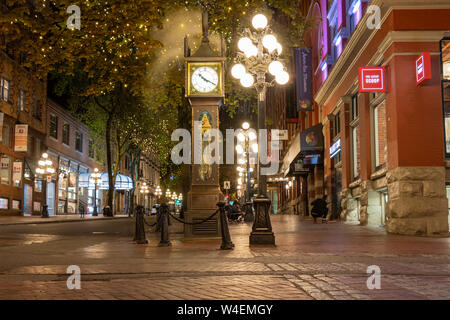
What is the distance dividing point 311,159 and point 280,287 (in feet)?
93.0

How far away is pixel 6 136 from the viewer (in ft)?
114

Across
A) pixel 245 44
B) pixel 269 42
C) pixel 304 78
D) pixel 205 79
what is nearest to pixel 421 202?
pixel 269 42

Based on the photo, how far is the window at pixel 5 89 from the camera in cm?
3394

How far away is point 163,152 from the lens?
33.8 meters

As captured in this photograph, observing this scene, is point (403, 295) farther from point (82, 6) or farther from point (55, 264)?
point (82, 6)

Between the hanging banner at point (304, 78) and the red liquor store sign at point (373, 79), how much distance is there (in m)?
15.0

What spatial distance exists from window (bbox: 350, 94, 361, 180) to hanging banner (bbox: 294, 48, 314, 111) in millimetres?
8878

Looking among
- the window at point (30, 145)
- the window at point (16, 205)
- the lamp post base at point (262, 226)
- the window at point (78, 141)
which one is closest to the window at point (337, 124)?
the lamp post base at point (262, 226)

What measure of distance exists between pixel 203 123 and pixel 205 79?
3.80 ft

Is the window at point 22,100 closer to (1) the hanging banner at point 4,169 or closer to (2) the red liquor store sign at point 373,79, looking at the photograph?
(1) the hanging banner at point 4,169

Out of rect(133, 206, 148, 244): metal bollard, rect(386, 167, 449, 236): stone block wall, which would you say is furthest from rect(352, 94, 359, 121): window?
rect(133, 206, 148, 244): metal bollard

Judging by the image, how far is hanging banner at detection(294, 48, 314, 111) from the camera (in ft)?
108

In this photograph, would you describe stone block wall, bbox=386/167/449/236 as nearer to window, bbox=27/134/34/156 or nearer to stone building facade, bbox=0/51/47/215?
stone building facade, bbox=0/51/47/215
